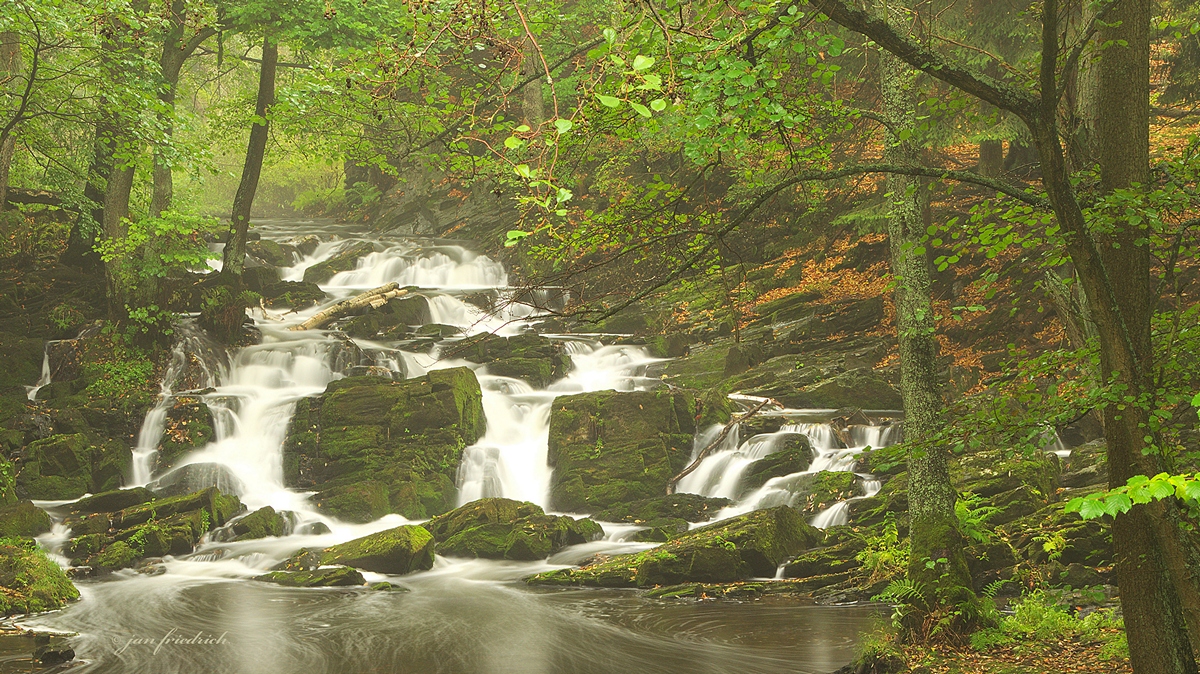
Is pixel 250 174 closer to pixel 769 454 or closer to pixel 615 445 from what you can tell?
pixel 615 445

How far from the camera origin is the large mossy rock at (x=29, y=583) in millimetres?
9719

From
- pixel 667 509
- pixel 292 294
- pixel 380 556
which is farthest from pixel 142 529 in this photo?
pixel 292 294

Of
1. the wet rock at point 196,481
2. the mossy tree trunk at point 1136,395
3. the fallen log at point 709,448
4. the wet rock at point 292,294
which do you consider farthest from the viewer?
the wet rock at point 292,294

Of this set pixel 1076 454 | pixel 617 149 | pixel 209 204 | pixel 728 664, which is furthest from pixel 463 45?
pixel 209 204

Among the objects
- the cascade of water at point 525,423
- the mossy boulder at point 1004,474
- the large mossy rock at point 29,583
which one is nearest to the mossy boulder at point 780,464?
the mossy boulder at point 1004,474

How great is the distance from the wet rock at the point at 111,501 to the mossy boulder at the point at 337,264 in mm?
13893

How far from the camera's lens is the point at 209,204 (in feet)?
146

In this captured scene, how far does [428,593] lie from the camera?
1153 cm

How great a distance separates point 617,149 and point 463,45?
21.6 metres

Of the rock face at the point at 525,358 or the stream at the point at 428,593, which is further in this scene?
the rock face at the point at 525,358

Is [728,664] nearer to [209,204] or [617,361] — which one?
[617,361]

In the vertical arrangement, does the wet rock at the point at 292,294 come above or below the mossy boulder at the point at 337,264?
below

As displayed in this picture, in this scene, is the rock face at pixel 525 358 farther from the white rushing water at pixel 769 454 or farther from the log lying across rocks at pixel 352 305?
the white rushing water at pixel 769 454

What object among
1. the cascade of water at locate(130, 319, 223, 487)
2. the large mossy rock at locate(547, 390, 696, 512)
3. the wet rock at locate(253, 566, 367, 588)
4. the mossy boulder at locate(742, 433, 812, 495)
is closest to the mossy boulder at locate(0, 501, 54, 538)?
the cascade of water at locate(130, 319, 223, 487)
